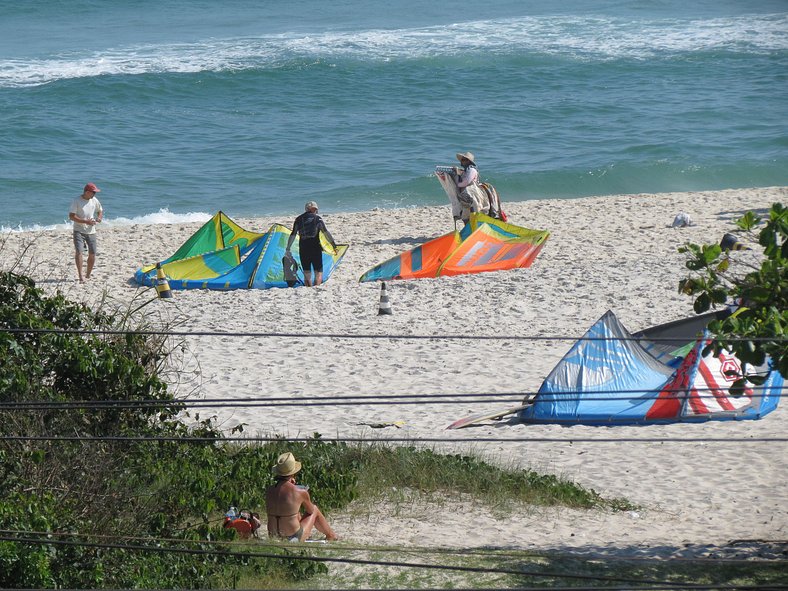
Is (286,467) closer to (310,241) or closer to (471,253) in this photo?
(310,241)

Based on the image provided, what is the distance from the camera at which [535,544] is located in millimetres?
8555

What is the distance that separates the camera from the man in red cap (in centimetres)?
1630

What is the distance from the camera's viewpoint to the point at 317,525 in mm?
8328

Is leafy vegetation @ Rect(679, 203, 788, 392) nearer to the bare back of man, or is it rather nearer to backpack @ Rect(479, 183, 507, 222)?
the bare back of man

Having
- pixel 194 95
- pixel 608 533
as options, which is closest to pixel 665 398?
pixel 608 533

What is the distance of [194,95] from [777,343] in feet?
110

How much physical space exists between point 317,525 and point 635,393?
4.38 metres

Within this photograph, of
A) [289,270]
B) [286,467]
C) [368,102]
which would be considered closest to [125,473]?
[286,467]

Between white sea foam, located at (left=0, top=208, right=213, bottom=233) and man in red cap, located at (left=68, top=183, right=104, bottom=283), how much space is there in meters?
7.37

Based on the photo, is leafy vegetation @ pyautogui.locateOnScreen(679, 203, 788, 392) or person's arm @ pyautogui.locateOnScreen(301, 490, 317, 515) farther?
person's arm @ pyautogui.locateOnScreen(301, 490, 317, 515)

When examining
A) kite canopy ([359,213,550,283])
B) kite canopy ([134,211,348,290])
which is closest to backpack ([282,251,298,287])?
kite canopy ([134,211,348,290])

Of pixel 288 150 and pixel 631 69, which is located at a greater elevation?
pixel 631 69

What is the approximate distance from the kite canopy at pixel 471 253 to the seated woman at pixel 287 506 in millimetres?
8666

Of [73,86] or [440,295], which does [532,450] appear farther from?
[73,86]
